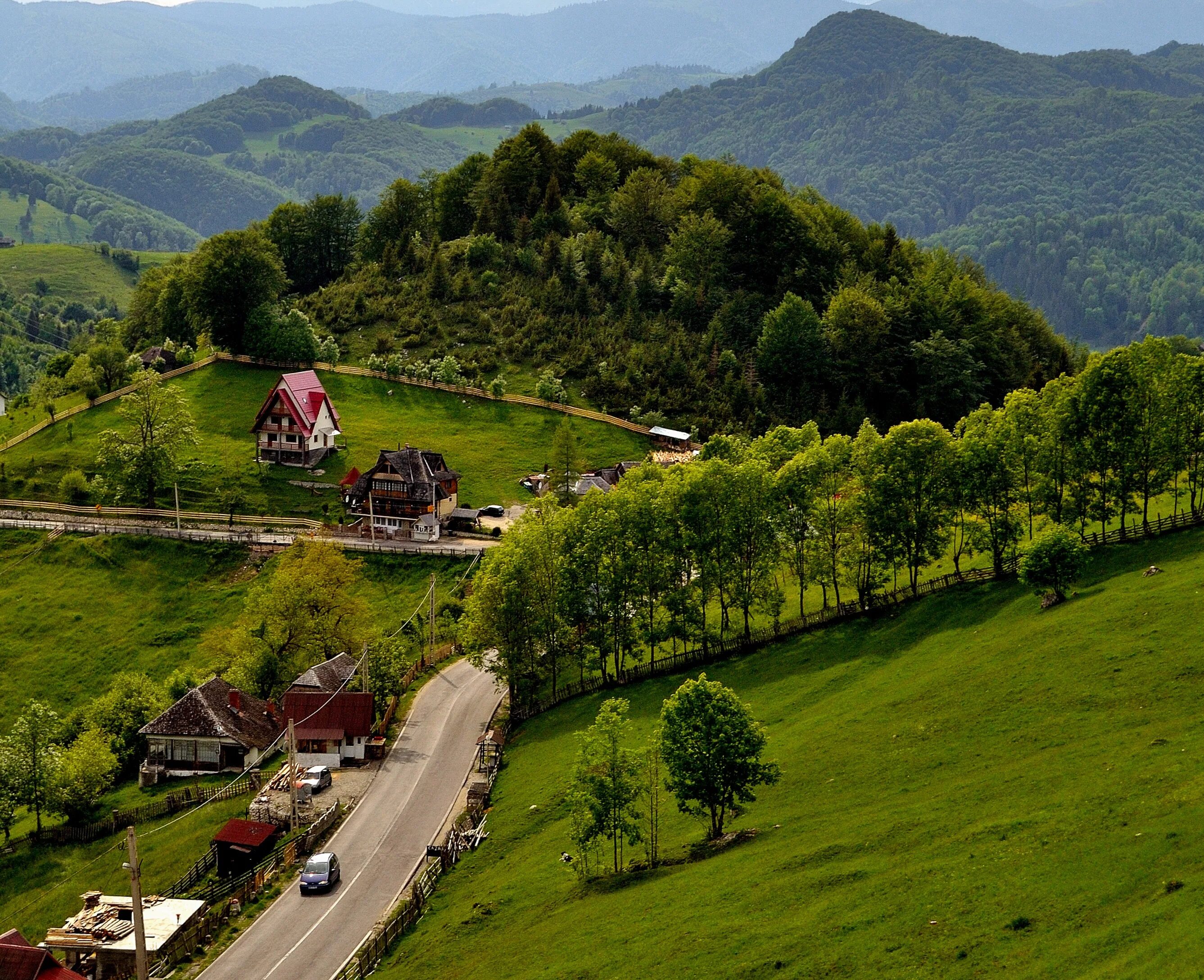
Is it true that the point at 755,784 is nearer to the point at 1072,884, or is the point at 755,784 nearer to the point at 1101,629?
the point at 1072,884

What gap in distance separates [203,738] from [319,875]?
918 inches

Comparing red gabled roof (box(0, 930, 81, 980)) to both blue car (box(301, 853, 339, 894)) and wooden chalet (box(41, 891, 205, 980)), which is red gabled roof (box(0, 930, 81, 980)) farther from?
blue car (box(301, 853, 339, 894))

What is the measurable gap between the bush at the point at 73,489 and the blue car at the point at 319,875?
76.1 metres

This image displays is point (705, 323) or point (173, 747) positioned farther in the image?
point (705, 323)

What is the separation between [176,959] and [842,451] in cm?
5129

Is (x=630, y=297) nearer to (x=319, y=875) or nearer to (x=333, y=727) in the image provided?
(x=333, y=727)

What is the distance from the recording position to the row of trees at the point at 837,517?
3155 inches

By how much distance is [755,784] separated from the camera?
54.8 meters

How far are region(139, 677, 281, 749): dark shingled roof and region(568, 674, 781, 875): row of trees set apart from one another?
112ft

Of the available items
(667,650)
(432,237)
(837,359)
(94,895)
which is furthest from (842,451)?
(432,237)

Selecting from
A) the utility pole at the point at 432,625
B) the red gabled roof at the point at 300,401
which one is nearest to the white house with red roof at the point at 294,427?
the red gabled roof at the point at 300,401

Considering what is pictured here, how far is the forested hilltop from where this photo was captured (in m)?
151

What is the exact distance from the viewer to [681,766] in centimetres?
5331

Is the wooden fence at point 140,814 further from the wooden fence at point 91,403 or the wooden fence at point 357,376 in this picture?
the wooden fence at point 91,403
